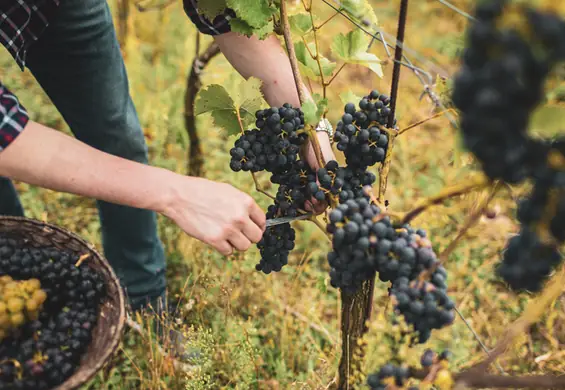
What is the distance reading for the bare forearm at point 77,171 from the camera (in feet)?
3.60

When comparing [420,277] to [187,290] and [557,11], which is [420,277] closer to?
[557,11]

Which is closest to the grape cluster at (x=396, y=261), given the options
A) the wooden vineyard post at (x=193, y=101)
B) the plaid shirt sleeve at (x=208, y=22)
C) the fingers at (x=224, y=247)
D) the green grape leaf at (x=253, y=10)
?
the fingers at (x=224, y=247)

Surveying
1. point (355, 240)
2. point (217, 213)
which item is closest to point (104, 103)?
point (217, 213)

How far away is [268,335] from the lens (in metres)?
2.05

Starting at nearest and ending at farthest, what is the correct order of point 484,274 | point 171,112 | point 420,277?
point 420,277
point 484,274
point 171,112

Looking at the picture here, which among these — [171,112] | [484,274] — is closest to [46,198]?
[171,112]

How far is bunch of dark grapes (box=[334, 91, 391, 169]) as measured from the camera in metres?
1.06

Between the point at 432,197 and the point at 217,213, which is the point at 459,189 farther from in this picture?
the point at 217,213

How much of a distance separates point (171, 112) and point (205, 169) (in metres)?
0.41

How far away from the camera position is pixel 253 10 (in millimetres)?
1081

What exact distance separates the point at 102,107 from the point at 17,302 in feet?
2.28

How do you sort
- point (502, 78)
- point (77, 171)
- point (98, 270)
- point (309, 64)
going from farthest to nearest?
point (98, 270) → point (309, 64) → point (77, 171) → point (502, 78)

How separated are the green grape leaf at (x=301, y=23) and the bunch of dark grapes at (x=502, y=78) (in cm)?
67

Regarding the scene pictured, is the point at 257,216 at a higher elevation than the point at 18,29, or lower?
lower
